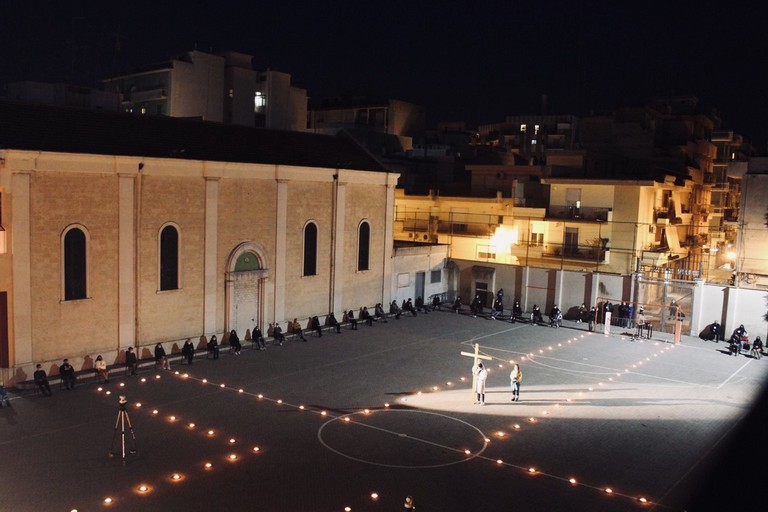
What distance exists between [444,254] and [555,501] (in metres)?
29.9

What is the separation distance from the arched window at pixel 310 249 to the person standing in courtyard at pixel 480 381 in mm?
14353

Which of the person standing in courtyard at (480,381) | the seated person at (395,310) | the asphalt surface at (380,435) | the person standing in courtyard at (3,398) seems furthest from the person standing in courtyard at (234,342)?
the seated person at (395,310)

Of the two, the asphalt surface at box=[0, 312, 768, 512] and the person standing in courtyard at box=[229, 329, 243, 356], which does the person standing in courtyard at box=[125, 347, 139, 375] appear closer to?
Answer: the asphalt surface at box=[0, 312, 768, 512]

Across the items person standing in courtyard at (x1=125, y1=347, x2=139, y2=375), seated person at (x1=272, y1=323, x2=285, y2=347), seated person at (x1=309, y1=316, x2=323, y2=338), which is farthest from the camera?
seated person at (x1=309, y1=316, x2=323, y2=338)

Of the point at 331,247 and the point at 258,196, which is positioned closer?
the point at 258,196

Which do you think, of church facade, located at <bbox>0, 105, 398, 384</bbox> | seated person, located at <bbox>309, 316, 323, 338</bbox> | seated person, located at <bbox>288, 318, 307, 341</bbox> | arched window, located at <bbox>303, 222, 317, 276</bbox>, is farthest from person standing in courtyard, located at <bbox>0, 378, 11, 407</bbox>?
arched window, located at <bbox>303, 222, 317, 276</bbox>

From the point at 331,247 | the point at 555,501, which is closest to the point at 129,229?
the point at 331,247

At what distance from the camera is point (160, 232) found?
28.2m

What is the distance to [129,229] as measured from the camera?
88.4 ft

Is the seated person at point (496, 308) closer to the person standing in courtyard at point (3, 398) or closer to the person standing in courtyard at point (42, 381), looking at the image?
the person standing in courtyard at point (42, 381)

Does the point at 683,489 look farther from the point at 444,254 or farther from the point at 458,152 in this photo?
the point at 458,152

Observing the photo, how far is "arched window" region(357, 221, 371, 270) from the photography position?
38.6m

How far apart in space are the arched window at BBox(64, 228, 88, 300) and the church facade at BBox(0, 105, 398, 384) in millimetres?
40

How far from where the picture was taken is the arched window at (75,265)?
2527 cm
